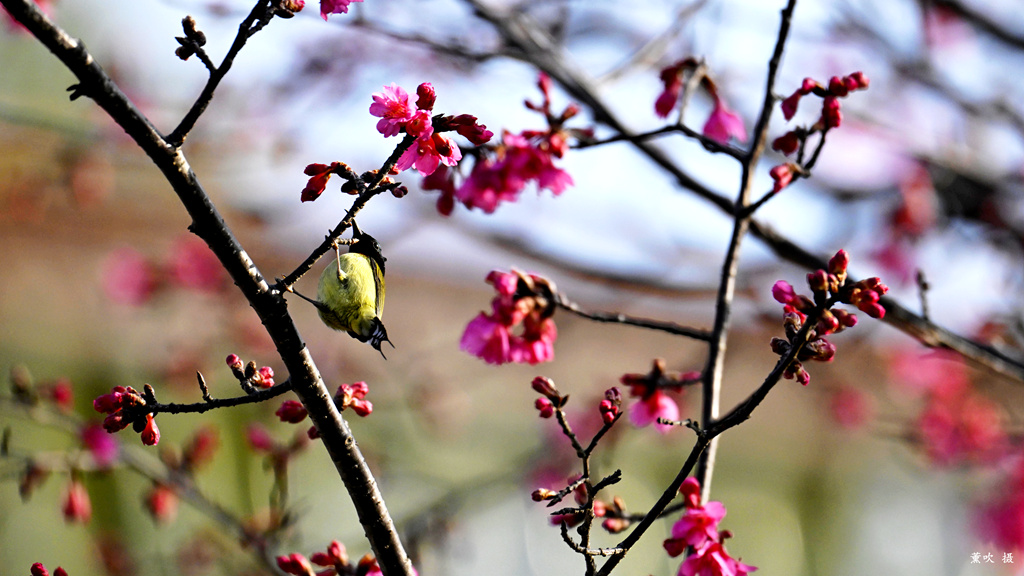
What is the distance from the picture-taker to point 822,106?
4.90ft

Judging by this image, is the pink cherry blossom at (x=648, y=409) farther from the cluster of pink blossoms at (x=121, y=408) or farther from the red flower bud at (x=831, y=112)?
the cluster of pink blossoms at (x=121, y=408)

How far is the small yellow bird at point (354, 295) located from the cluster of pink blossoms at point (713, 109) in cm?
78

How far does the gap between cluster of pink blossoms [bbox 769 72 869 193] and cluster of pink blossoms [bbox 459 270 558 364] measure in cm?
50

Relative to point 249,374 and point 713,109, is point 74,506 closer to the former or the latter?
point 249,374

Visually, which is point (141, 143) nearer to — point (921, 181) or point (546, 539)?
point (921, 181)

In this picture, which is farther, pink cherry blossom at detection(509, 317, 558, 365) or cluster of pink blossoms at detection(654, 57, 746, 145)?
cluster of pink blossoms at detection(654, 57, 746, 145)

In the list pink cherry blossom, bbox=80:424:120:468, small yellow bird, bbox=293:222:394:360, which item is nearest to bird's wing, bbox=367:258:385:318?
small yellow bird, bbox=293:222:394:360

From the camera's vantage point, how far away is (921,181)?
3.62 metres

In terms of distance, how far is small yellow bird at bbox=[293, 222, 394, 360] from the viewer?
4.21ft

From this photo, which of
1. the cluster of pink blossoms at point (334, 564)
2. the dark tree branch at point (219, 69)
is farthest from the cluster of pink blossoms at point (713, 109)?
the cluster of pink blossoms at point (334, 564)

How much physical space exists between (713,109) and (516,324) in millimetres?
841

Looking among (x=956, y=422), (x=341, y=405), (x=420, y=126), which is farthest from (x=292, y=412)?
(x=956, y=422)

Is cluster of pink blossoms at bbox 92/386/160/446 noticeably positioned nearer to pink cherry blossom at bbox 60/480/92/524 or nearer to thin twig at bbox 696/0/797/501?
thin twig at bbox 696/0/797/501

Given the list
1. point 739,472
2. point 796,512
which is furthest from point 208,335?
point 796,512
